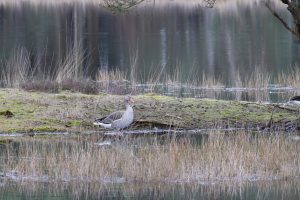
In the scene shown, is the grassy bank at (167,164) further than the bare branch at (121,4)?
No

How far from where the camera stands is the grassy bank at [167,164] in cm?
1434

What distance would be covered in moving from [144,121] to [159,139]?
6.75ft

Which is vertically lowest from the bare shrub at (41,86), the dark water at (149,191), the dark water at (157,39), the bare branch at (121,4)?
the dark water at (149,191)

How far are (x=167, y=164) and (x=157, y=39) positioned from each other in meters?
37.8

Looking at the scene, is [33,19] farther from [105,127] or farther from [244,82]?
[105,127]

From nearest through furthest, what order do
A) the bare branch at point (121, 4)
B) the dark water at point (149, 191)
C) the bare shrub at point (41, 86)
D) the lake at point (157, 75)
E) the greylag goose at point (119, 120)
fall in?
the dark water at point (149, 191) → the lake at point (157, 75) → the greylag goose at point (119, 120) → the bare branch at point (121, 4) → the bare shrub at point (41, 86)

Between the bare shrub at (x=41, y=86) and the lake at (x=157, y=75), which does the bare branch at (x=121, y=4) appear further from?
the bare shrub at (x=41, y=86)

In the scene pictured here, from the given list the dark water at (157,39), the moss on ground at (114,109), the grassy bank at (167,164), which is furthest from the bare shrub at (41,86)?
the grassy bank at (167,164)

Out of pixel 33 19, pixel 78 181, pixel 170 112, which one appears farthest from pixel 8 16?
pixel 78 181

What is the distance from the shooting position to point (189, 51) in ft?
151

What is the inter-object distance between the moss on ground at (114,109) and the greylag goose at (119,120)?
1.22 m

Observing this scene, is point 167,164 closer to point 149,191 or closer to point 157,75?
point 149,191

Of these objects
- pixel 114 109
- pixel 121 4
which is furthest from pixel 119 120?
pixel 114 109

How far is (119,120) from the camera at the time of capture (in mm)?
18891
